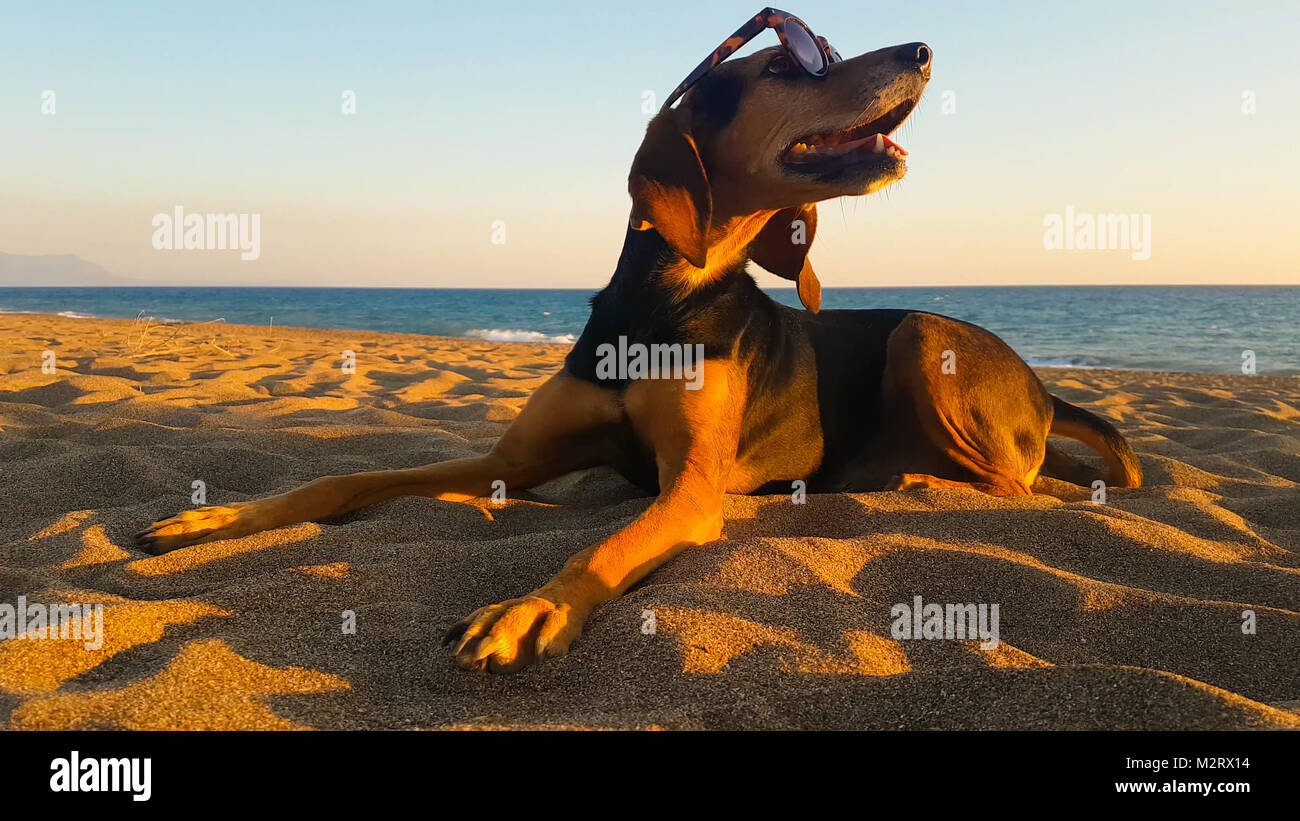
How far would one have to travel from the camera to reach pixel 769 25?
343 cm

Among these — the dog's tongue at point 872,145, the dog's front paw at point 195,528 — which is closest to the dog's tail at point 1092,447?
the dog's tongue at point 872,145

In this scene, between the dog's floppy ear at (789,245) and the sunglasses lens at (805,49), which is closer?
the sunglasses lens at (805,49)

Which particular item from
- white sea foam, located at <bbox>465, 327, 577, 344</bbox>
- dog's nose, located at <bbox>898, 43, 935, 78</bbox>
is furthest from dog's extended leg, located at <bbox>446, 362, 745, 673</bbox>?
white sea foam, located at <bbox>465, 327, 577, 344</bbox>

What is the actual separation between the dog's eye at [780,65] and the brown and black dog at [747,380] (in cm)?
1

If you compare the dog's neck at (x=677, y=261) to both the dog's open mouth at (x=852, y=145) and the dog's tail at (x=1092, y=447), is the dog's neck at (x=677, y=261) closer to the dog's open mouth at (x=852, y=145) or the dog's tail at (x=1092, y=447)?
the dog's open mouth at (x=852, y=145)

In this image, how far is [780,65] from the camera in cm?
338

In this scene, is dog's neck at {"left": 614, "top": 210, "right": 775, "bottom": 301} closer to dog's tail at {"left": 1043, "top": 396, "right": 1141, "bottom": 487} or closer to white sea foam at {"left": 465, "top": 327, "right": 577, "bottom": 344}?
dog's tail at {"left": 1043, "top": 396, "right": 1141, "bottom": 487}

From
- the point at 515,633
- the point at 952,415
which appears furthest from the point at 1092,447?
the point at 515,633

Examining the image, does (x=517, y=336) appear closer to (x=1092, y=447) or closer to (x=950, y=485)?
(x=1092, y=447)

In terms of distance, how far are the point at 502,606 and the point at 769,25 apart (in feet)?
8.40

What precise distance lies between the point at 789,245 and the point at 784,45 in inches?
36.4

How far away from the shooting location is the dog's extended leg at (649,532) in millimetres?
2197
